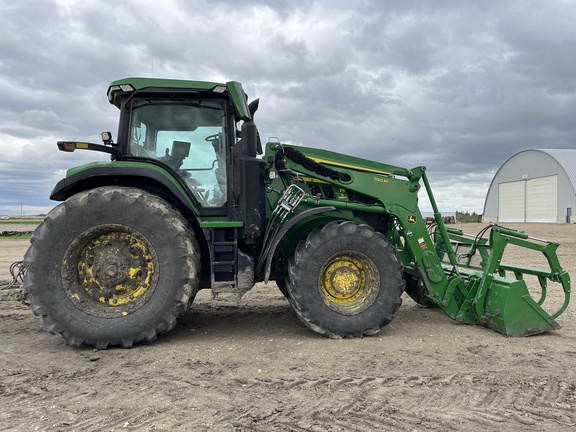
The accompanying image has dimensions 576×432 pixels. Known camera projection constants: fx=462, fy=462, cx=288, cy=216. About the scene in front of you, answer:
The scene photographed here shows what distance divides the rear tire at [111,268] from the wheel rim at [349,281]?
4.70 feet

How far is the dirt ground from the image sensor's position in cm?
300

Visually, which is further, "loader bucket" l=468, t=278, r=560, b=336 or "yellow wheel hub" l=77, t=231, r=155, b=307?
"loader bucket" l=468, t=278, r=560, b=336

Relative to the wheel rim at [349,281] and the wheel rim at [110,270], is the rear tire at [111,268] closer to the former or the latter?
the wheel rim at [110,270]

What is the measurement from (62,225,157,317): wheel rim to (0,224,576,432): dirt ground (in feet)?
1.57

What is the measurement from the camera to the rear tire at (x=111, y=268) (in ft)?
14.7

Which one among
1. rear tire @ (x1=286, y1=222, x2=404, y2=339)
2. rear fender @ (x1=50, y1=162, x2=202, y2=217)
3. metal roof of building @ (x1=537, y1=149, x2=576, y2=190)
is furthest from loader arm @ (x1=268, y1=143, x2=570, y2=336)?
metal roof of building @ (x1=537, y1=149, x2=576, y2=190)

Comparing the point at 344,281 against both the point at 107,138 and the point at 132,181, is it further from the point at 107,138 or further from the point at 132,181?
the point at 107,138

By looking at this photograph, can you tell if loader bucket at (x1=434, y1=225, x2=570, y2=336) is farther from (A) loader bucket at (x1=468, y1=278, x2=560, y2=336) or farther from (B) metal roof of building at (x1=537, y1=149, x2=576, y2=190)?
(B) metal roof of building at (x1=537, y1=149, x2=576, y2=190)

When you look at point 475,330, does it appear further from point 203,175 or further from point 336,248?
point 203,175

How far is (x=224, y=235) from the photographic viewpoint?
4.97 metres

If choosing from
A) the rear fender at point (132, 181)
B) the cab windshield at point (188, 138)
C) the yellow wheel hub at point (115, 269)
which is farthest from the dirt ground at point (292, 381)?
the cab windshield at point (188, 138)

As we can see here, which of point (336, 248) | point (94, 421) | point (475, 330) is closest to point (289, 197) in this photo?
point (336, 248)

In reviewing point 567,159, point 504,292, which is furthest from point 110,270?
point 567,159

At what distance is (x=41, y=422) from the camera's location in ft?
9.73
